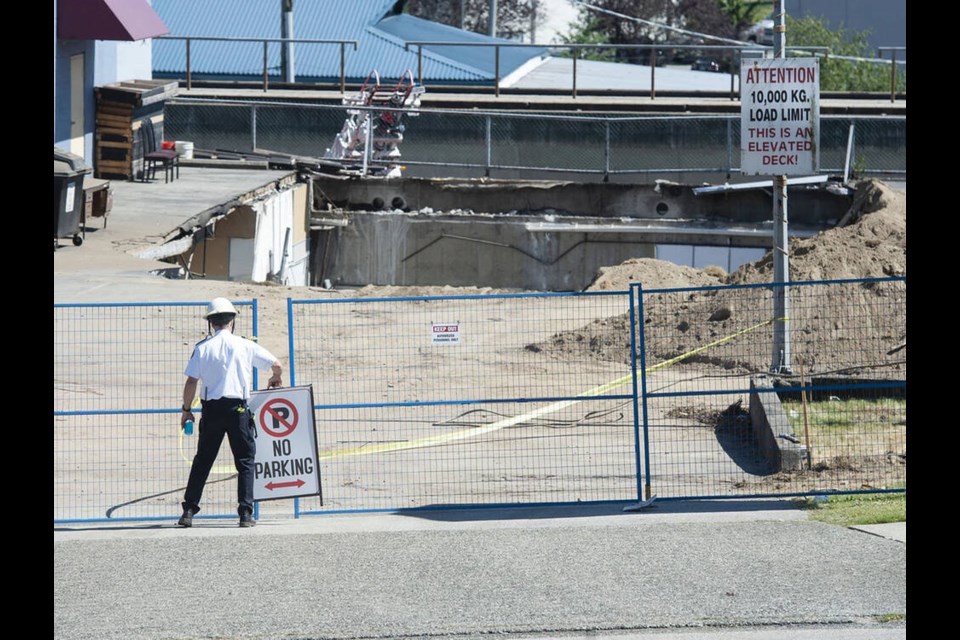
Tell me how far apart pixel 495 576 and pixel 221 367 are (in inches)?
112

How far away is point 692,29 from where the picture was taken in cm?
6309

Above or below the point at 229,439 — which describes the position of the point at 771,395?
above

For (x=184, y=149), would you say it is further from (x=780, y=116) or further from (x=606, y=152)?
(x=780, y=116)

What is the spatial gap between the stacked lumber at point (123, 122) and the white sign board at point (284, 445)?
61.2 feet

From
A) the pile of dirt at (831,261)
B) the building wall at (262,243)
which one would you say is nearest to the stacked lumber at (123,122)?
the building wall at (262,243)

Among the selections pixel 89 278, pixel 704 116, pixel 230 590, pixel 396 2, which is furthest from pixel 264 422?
pixel 396 2

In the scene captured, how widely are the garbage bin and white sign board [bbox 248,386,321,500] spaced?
38.1ft

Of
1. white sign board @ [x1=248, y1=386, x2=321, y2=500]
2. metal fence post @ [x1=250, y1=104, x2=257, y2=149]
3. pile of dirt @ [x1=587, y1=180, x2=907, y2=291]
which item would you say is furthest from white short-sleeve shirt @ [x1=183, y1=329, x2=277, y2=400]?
metal fence post @ [x1=250, y1=104, x2=257, y2=149]

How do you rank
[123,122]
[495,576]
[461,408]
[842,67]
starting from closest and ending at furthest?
[495,576]
[461,408]
[123,122]
[842,67]

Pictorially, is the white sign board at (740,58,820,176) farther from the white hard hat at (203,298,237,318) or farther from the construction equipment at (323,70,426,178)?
the construction equipment at (323,70,426,178)

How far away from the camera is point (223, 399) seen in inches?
421

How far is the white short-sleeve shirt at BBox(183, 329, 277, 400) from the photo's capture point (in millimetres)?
10648

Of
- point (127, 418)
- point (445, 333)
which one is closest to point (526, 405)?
point (127, 418)
